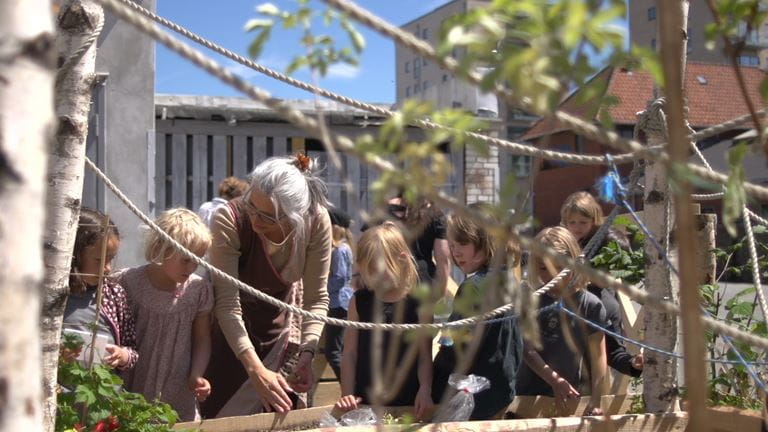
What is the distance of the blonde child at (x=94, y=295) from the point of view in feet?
10.8

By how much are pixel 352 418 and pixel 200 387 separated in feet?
2.02

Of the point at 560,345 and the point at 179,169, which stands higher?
the point at 179,169

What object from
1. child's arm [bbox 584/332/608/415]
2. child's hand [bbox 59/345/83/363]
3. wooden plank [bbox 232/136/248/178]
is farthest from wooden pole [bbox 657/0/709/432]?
wooden plank [bbox 232/136/248/178]

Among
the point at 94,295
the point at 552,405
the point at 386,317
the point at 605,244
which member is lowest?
the point at 552,405

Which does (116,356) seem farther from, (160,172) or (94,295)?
(160,172)

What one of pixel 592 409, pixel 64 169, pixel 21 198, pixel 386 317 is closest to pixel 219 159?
pixel 386 317

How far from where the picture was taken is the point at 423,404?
337 centimetres

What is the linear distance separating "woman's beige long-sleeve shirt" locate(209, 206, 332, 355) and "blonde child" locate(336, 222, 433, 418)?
15 centimetres

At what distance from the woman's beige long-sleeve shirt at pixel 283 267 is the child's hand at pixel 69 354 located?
0.72 metres

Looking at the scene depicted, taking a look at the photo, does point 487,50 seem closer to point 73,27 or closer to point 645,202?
point 73,27

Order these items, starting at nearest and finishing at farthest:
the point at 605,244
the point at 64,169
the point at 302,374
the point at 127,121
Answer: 1. the point at 64,169
2. the point at 302,374
3. the point at 605,244
4. the point at 127,121

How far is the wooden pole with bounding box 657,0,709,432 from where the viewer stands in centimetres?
86

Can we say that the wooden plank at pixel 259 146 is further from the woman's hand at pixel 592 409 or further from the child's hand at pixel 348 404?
the woman's hand at pixel 592 409

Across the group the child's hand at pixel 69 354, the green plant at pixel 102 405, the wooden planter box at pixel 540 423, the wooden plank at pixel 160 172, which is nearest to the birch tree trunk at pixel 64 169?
the green plant at pixel 102 405
